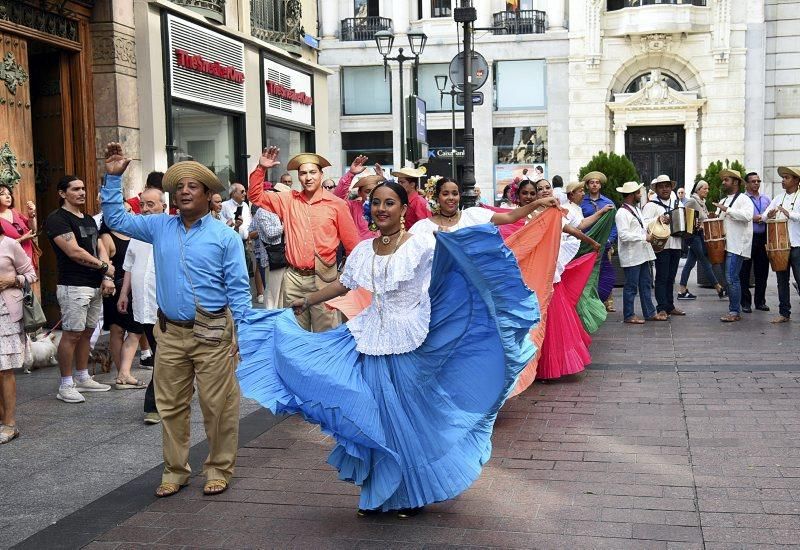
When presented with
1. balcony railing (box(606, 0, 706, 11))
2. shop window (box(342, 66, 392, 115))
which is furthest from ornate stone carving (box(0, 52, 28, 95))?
balcony railing (box(606, 0, 706, 11))

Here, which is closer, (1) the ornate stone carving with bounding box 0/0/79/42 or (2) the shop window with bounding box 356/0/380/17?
(1) the ornate stone carving with bounding box 0/0/79/42

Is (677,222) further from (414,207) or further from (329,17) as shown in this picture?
(329,17)

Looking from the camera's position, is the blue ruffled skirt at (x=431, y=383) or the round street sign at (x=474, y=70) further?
the round street sign at (x=474, y=70)

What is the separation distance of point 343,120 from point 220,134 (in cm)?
2198

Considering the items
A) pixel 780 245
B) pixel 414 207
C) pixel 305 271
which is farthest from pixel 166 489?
pixel 780 245

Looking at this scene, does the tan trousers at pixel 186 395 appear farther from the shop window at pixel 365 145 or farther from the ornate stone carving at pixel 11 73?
the shop window at pixel 365 145

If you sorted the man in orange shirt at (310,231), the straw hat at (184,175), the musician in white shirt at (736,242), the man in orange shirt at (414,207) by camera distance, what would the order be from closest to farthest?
1. the straw hat at (184,175)
2. the man in orange shirt at (310,231)
3. the man in orange shirt at (414,207)
4. the musician in white shirt at (736,242)

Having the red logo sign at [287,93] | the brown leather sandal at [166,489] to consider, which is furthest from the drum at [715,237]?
the brown leather sandal at [166,489]

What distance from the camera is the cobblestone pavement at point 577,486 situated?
15.4 feet

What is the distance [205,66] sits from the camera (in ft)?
49.1

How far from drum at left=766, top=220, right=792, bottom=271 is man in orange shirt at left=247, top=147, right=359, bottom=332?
269 inches

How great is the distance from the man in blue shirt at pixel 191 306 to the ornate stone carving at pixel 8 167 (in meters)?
5.35

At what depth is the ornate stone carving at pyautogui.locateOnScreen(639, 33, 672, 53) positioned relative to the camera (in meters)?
35.5

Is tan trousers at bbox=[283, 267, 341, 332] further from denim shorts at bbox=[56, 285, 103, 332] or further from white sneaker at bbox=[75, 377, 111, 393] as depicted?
white sneaker at bbox=[75, 377, 111, 393]
